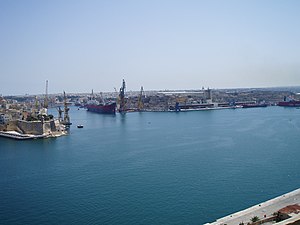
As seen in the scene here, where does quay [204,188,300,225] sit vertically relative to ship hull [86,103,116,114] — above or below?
below

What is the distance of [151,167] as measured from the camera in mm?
7707

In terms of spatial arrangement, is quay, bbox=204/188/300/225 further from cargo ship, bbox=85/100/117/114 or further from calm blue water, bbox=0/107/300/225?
cargo ship, bbox=85/100/117/114

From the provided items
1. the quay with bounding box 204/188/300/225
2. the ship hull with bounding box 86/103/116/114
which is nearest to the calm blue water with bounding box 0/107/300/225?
the quay with bounding box 204/188/300/225

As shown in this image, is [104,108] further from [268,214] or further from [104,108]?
[268,214]

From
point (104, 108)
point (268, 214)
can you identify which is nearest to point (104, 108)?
point (104, 108)

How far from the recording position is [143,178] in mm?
6844

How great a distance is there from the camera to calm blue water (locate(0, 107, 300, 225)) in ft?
16.8

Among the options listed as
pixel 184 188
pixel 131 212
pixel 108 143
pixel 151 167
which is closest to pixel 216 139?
pixel 108 143

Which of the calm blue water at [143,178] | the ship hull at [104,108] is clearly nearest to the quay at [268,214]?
the calm blue water at [143,178]

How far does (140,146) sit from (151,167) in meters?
2.87

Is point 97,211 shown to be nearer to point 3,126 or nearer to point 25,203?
point 25,203

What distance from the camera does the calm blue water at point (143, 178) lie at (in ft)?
16.8

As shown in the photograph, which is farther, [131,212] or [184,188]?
[184,188]

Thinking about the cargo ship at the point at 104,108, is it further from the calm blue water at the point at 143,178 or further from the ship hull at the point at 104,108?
the calm blue water at the point at 143,178
